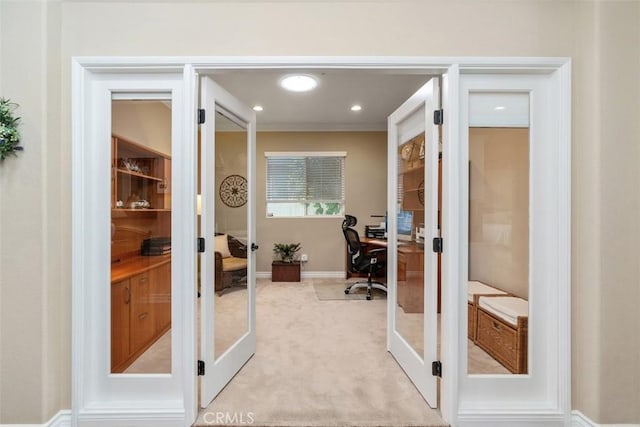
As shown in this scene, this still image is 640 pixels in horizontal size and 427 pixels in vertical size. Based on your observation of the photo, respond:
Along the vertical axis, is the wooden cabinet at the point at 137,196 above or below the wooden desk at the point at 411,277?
above

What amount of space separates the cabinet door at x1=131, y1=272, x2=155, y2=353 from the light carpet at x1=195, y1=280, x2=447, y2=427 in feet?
2.08

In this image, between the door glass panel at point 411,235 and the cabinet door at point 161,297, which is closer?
the cabinet door at point 161,297

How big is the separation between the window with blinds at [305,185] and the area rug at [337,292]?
53.0 inches

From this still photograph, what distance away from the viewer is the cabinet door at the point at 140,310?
5.90ft

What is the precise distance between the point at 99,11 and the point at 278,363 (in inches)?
105

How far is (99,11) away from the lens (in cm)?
158

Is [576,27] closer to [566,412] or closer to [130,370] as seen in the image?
[566,412]

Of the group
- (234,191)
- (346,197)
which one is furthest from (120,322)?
(346,197)

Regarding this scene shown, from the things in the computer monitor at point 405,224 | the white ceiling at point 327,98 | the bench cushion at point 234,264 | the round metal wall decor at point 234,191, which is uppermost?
the white ceiling at point 327,98

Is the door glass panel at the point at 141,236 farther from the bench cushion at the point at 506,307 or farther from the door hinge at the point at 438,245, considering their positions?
the bench cushion at the point at 506,307

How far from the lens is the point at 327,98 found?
3.72 metres

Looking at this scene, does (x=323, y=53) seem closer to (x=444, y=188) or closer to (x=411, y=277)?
(x=444, y=188)

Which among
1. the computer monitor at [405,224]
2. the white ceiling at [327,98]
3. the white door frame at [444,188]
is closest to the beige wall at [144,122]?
the white door frame at [444,188]

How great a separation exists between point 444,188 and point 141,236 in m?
2.01
